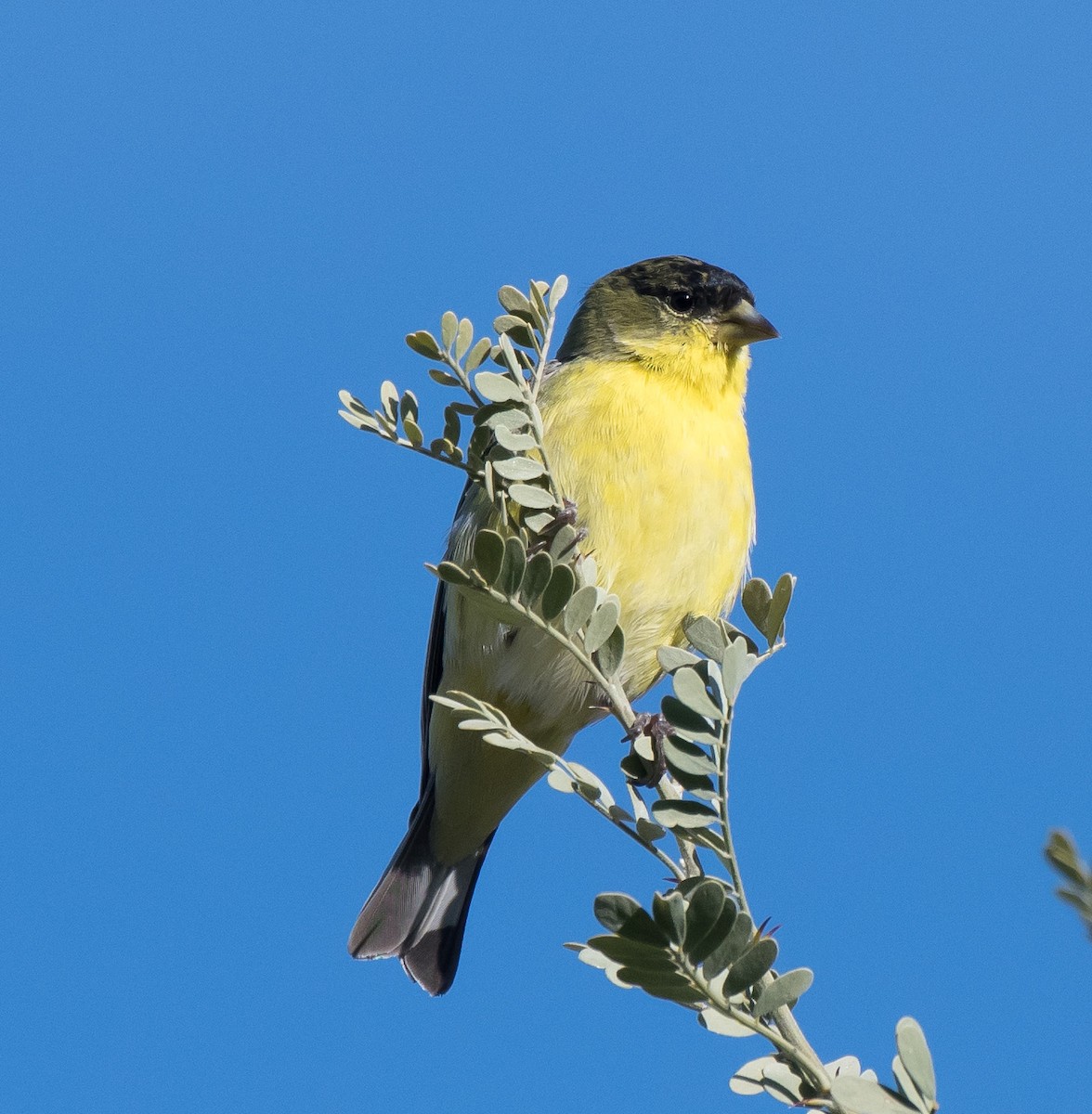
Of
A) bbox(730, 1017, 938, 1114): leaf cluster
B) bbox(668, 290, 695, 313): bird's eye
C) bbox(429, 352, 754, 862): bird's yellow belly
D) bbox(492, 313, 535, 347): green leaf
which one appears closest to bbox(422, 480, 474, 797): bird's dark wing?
bbox(429, 352, 754, 862): bird's yellow belly

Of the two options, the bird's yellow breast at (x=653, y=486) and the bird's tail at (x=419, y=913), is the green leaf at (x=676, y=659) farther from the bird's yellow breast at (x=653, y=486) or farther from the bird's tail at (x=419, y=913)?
the bird's tail at (x=419, y=913)

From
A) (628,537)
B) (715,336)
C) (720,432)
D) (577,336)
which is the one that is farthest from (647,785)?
(577,336)

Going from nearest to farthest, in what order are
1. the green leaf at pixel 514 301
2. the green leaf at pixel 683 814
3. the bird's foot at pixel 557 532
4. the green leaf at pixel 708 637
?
the green leaf at pixel 683 814
the green leaf at pixel 708 637
the bird's foot at pixel 557 532
the green leaf at pixel 514 301

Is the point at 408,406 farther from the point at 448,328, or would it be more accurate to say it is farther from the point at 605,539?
the point at 605,539

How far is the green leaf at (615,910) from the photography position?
130 cm

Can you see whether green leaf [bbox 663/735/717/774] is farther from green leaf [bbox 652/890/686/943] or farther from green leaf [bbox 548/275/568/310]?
green leaf [bbox 548/275/568/310]

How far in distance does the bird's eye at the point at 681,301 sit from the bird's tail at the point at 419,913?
6.48ft

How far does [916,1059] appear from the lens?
3.98 ft

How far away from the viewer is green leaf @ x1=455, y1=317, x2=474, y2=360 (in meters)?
2.43

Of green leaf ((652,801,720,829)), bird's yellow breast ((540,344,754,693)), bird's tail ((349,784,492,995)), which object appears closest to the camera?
green leaf ((652,801,720,829))

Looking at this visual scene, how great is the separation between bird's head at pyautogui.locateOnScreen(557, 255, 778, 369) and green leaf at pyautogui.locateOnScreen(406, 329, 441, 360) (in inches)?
65.7

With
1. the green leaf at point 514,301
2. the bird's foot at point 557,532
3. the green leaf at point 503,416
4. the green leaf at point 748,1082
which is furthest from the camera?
the green leaf at point 514,301

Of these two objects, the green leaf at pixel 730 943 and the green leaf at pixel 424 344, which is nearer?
the green leaf at pixel 730 943

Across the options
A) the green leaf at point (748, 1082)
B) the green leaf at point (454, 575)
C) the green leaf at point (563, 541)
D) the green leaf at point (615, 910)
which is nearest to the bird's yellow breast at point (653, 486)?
the green leaf at point (563, 541)
